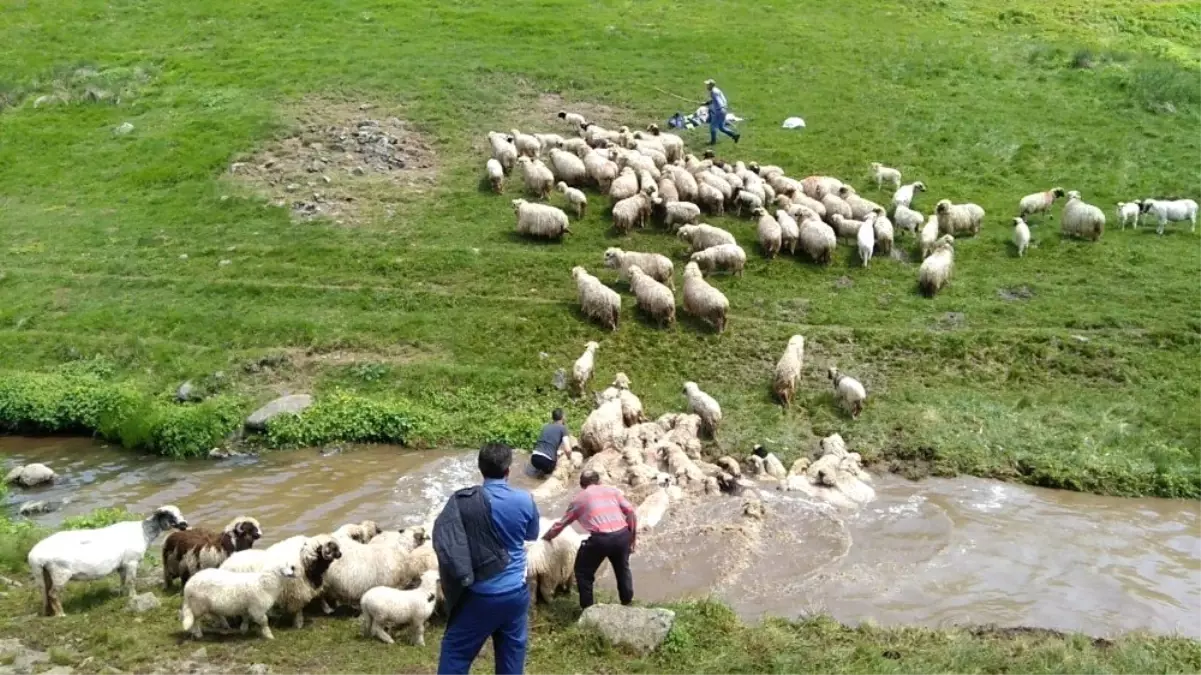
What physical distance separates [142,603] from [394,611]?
3022mm

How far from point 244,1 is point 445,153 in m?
20.8

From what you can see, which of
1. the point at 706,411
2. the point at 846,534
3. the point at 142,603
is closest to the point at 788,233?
the point at 706,411

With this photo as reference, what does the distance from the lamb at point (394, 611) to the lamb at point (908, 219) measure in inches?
717

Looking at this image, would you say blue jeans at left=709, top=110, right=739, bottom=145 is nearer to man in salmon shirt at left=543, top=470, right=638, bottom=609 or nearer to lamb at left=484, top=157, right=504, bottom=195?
lamb at left=484, top=157, right=504, bottom=195

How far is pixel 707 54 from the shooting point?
3875cm

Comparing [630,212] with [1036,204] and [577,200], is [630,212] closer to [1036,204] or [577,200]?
[577,200]

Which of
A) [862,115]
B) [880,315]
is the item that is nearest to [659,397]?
[880,315]

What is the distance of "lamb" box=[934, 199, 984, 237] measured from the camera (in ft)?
82.5

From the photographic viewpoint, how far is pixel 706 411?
17.7 meters

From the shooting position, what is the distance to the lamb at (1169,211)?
25.4 metres

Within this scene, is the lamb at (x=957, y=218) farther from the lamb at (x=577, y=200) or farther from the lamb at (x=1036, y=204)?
the lamb at (x=577, y=200)

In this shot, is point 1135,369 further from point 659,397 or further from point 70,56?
point 70,56

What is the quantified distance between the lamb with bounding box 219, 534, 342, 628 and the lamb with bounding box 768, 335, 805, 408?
997 cm

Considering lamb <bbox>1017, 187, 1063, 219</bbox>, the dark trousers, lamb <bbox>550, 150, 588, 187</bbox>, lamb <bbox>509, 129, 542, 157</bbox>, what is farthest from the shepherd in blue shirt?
the dark trousers
